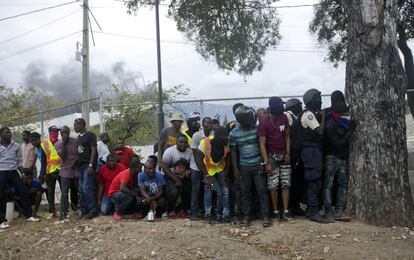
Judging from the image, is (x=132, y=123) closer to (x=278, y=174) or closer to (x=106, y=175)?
(x=106, y=175)

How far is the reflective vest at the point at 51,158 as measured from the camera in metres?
7.74

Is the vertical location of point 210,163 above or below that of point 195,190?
above

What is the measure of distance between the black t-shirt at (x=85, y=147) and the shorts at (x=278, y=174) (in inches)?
117

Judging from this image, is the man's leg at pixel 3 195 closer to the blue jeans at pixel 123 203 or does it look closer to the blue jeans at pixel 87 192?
the blue jeans at pixel 87 192

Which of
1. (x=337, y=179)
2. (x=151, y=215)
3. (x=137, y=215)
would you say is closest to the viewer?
(x=337, y=179)

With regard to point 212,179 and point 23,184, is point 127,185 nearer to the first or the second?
point 212,179

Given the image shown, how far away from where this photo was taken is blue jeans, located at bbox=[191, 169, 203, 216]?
6555 mm

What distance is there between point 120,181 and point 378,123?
4.00m

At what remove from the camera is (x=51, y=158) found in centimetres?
779

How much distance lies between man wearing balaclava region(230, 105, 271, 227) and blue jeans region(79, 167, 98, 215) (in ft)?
8.21

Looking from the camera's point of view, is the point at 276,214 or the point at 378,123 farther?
the point at 276,214

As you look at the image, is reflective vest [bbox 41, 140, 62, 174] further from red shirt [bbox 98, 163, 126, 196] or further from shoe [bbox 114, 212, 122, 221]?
shoe [bbox 114, 212, 122, 221]

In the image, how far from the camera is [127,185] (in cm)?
698

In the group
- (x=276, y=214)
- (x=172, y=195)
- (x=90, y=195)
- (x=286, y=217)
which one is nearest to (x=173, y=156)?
(x=172, y=195)
